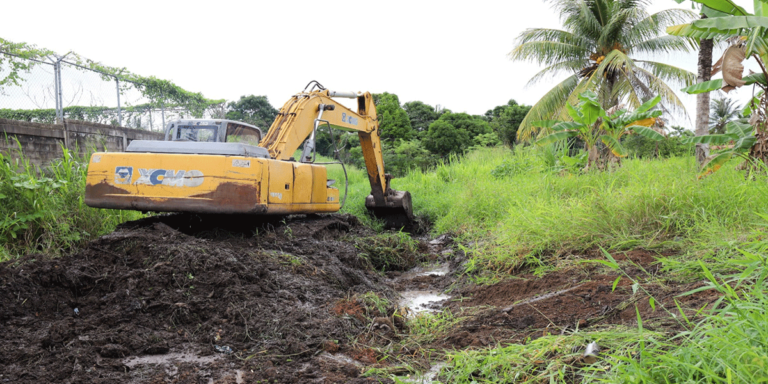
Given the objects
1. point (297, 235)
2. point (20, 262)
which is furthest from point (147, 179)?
point (297, 235)

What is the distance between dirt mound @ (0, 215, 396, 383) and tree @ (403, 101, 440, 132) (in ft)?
88.6

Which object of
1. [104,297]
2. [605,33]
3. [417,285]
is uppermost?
[605,33]

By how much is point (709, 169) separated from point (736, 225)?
2.25 metres

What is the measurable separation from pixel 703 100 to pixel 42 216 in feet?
33.5

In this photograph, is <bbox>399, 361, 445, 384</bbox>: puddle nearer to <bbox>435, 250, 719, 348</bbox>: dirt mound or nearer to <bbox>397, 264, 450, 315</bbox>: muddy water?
<bbox>435, 250, 719, 348</bbox>: dirt mound

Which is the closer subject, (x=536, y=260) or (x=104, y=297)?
(x=104, y=297)

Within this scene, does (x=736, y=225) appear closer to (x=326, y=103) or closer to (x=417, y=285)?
(x=417, y=285)

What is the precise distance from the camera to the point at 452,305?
14.5ft

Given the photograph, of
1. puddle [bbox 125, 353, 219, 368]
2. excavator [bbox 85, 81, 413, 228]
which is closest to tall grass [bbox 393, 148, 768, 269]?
excavator [bbox 85, 81, 413, 228]

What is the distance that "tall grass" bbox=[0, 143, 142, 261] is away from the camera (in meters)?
5.49

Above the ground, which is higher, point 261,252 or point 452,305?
point 261,252

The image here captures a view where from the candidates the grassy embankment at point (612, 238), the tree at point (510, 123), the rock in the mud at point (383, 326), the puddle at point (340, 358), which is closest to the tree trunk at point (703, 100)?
the grassy embankment at point (612, 238)

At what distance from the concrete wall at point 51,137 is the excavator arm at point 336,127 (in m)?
2.98

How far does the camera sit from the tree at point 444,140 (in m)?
25.0
